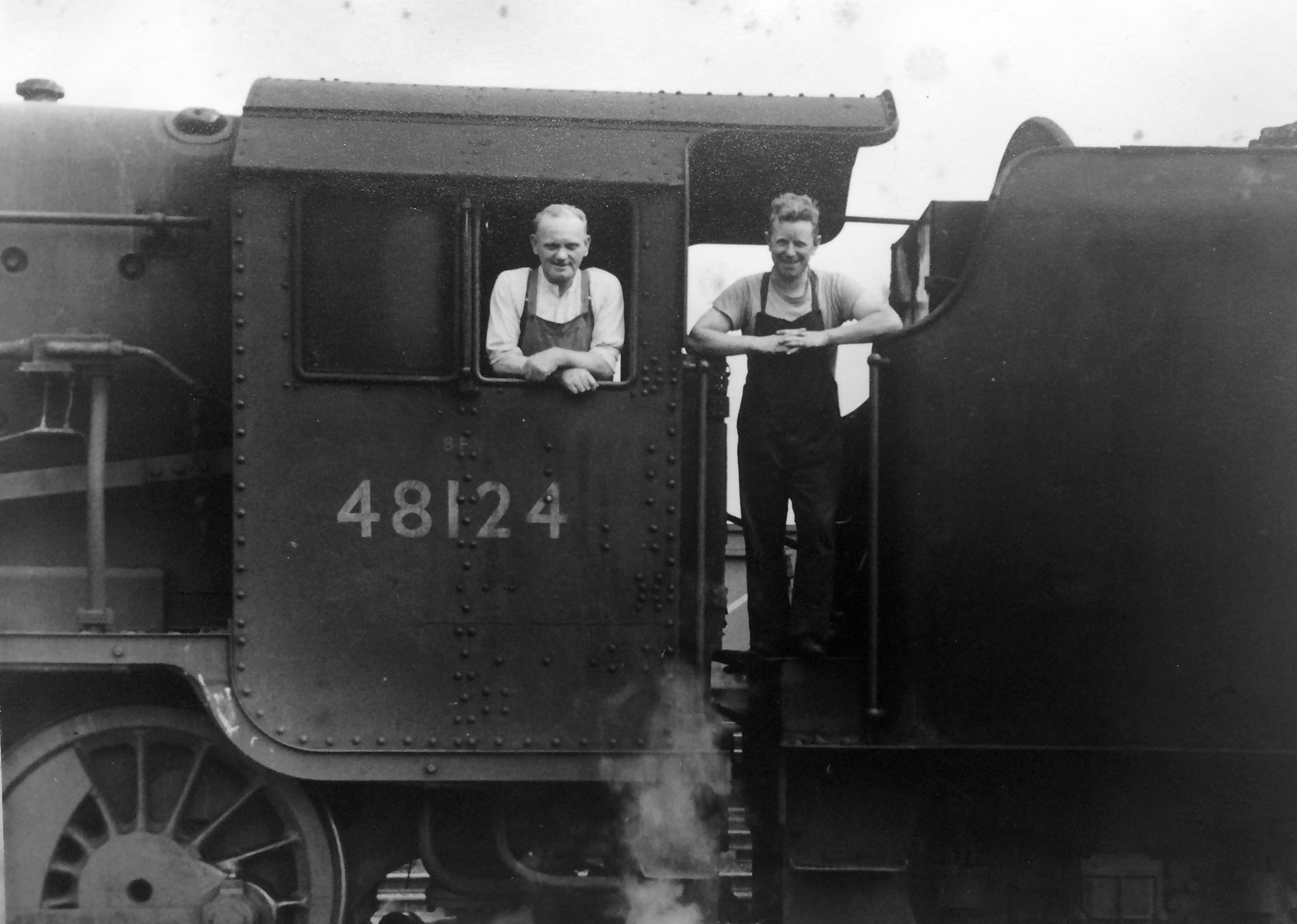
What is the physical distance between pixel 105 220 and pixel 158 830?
188 cm

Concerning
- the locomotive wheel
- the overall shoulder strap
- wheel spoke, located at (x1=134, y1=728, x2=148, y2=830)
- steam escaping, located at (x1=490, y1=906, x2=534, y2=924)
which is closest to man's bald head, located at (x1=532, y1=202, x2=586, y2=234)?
the overall shoulder strap

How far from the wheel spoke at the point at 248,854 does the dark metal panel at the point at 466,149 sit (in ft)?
6.62

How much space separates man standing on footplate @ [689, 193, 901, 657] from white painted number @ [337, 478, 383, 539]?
109 cm

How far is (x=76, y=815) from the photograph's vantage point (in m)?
4.13

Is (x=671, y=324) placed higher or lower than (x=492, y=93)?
lower

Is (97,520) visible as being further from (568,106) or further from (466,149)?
(568,106)

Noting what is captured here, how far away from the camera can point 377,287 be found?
3.96 metres

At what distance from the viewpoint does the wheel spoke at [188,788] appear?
4055 millimetres

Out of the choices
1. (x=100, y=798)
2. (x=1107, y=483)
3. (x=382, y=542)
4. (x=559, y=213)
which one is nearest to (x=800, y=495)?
(x=1107, y=483)

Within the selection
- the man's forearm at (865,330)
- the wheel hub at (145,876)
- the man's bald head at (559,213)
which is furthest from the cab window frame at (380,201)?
the wheel hub at (145,876)

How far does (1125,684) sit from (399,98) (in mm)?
2795

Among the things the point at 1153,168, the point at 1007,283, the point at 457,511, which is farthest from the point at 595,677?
the point at 1153,168

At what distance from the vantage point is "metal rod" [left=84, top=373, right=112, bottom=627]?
3.93 m

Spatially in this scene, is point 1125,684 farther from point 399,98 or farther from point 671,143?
point 399,98
